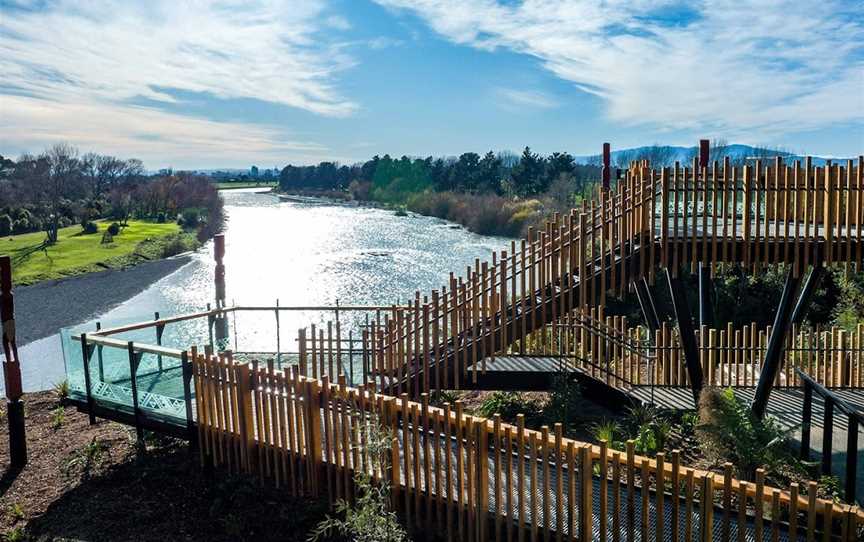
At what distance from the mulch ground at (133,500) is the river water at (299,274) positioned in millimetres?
2107

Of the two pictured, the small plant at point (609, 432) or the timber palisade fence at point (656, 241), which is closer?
the small plant at point (609, 432)

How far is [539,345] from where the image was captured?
1215cm

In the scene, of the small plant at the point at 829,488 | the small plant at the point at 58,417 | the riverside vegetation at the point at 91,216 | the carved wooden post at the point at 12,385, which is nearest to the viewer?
the small plant at the point at 829,488

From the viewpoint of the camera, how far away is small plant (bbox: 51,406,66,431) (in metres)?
10.2

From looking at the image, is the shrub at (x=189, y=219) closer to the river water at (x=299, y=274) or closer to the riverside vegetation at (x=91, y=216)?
the riverside vegetation at (x=91, y=216)

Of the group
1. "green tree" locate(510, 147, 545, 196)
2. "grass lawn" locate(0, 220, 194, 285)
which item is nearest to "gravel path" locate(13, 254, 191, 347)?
"grass lawn" locate(0, 220, 194, 285)

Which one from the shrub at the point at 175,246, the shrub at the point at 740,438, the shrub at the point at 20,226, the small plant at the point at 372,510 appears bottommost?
the shrub at the point at 175,246

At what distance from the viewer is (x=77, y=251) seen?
165 feet

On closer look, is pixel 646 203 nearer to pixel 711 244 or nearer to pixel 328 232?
pixel 711 244

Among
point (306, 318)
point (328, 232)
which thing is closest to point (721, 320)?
point (306, 318)

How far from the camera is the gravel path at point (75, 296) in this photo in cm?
2905

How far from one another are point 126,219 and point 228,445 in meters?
71.7

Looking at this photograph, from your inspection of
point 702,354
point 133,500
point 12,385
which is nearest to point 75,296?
point 12,385

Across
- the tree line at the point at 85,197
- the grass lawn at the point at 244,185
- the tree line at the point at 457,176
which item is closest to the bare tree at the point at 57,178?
the tree line at the point at 85,197
